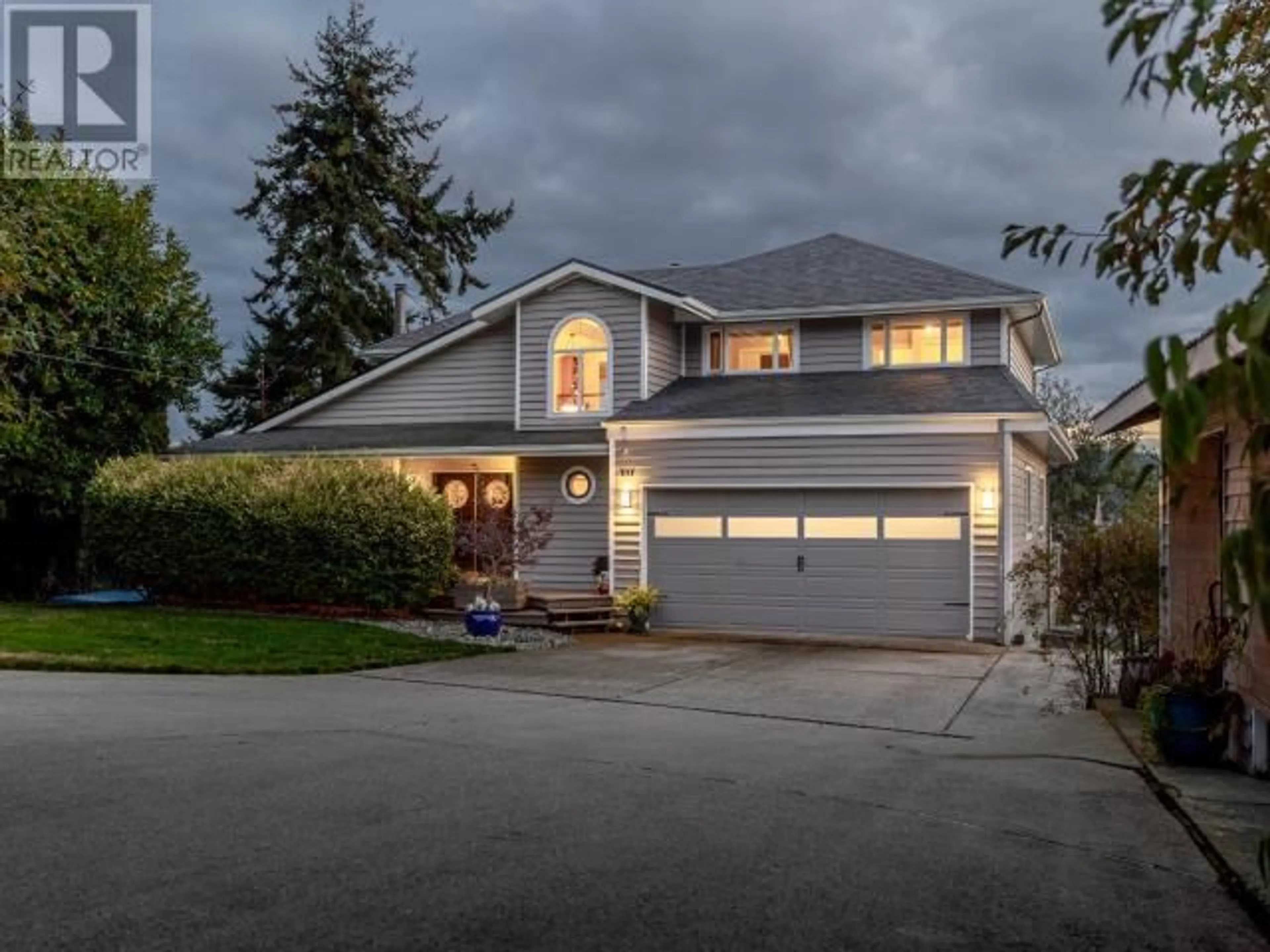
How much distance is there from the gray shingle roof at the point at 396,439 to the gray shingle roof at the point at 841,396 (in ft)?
4.81

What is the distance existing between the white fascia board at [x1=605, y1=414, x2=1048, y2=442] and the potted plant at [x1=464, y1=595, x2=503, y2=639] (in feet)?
12.2

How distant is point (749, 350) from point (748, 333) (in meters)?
0.30

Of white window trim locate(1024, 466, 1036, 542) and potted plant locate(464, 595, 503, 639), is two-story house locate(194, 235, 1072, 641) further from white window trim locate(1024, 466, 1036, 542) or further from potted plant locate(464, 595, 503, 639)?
potted plant locate(464, 595, 503, 639)

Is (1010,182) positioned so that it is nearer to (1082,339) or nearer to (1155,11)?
(1082,339)

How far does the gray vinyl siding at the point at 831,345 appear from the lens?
60.8ft

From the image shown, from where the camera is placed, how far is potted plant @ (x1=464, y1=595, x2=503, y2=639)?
15.1 metres

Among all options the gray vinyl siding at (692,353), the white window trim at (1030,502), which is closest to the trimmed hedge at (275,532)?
the gray vinyl siding at (692,353)

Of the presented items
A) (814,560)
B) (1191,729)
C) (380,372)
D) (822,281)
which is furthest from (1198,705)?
(380,372)

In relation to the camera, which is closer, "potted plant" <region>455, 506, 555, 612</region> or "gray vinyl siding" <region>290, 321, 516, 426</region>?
"potted plant" <region>455, 506, 555, 612</region>

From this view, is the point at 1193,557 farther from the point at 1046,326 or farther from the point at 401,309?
the point at 401,309

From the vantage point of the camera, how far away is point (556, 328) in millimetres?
18875

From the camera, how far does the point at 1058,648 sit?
51.5 ft

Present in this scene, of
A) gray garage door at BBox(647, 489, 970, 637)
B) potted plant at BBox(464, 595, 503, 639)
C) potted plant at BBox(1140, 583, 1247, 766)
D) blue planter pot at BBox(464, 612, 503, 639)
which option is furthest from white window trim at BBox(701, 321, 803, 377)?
potted plant at BBox(1140, 583, 1247, 766)

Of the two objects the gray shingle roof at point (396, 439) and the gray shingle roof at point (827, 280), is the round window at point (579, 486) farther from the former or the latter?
the gray shingle roof at point (827, 280)
